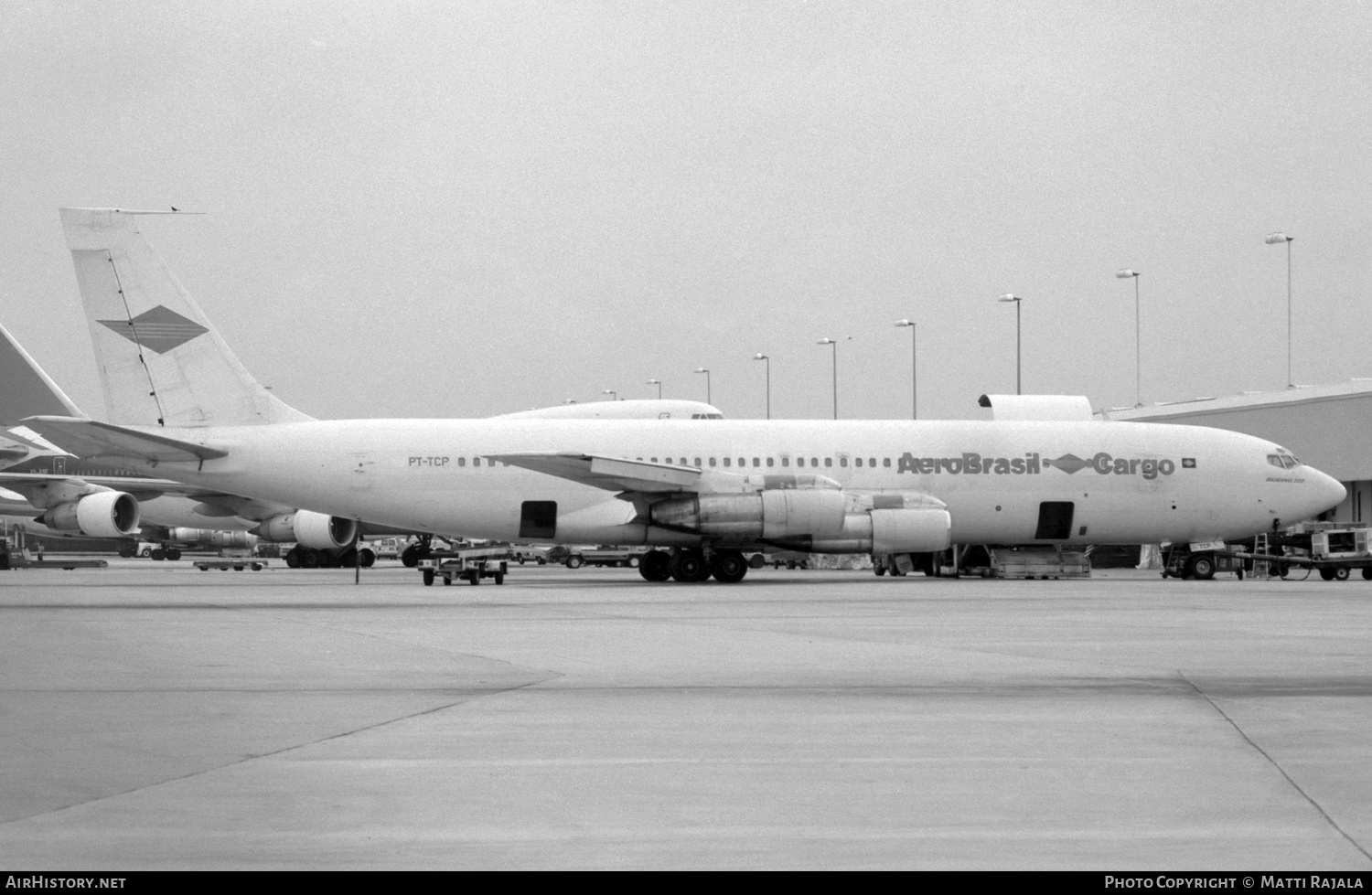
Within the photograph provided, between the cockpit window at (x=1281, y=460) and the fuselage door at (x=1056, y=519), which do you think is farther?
the cockpit window at (x=1281, y=460)

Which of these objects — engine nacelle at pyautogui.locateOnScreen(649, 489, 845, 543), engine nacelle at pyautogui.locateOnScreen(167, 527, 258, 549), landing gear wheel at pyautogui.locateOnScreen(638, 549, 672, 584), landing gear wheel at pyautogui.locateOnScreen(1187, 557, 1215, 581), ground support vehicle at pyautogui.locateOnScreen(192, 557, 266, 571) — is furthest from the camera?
engine nacelle at pyautogui.locateOnScreen(167, 527, 258, 549)

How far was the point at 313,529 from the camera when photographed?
51.9 metres

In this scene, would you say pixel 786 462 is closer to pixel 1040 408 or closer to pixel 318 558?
pixel 1040 408

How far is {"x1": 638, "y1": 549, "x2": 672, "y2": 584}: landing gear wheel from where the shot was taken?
39875 mm

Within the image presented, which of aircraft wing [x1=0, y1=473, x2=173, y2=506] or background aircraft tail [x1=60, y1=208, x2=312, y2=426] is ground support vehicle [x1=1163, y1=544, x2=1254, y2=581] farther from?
aircraft wing [x1=0, y1=473, x2=173, y2=506]

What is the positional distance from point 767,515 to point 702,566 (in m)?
2.82

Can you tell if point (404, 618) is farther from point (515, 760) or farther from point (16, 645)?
point (515, 760)

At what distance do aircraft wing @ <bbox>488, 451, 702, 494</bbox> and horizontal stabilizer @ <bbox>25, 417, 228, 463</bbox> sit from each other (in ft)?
23.5

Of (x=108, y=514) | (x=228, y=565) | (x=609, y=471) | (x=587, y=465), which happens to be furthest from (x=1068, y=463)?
(x=228, y=565)

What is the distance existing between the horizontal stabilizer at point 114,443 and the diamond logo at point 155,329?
2.32 meters

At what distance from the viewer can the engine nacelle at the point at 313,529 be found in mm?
51812

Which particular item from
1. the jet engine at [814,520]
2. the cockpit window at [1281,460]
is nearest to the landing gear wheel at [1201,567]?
the cockpit window at [1281,460]

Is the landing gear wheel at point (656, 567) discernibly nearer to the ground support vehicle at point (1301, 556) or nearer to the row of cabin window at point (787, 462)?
the row of cabin window at point (787, 462)

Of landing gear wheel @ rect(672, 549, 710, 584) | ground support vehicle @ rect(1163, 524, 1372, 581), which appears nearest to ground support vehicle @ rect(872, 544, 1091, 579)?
ground support vehicle @ rect(1163, 524, 1372, 581)
